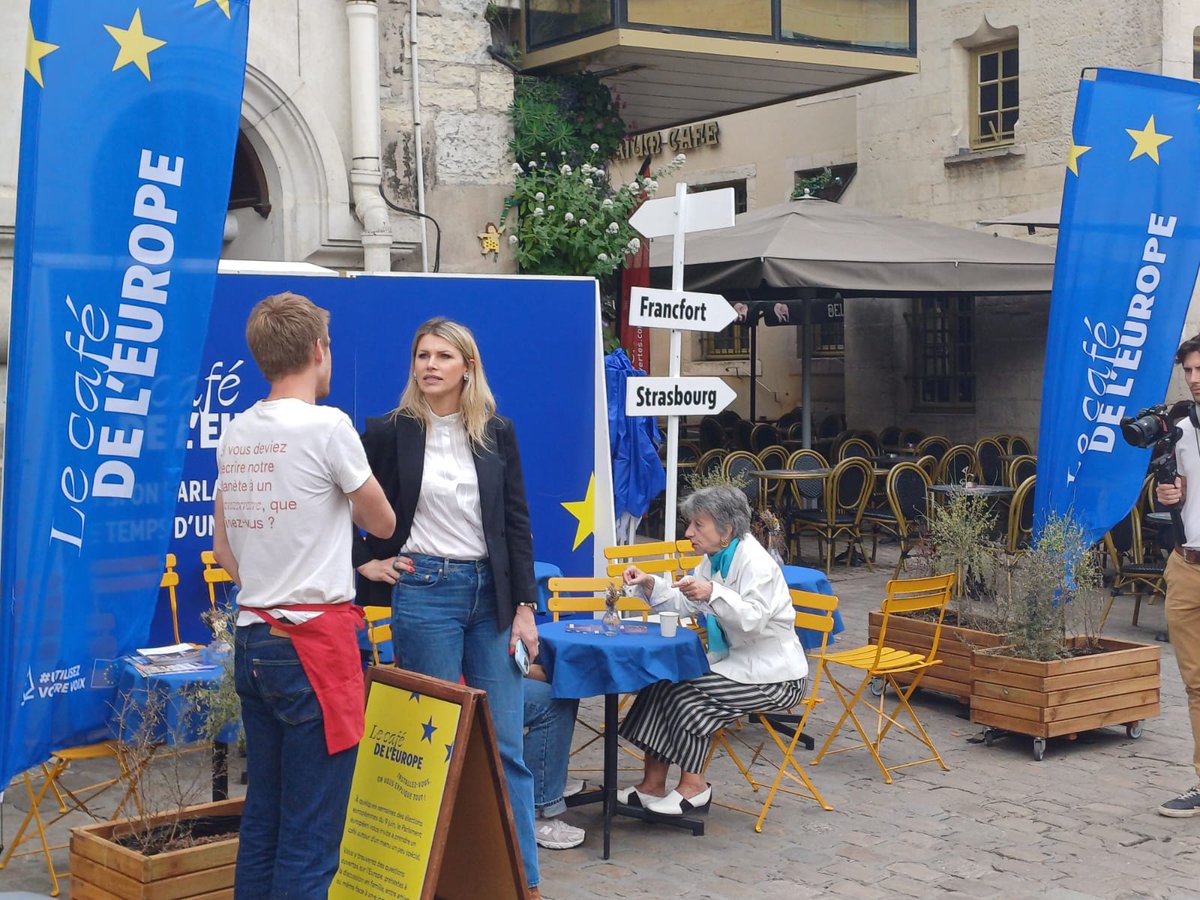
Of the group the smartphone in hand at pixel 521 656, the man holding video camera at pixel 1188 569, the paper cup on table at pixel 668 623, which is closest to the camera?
the smartphone in hand at pixel 521 656

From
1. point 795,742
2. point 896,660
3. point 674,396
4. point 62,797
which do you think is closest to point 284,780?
point 62,797

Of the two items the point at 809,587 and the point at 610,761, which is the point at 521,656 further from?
the point at 809,587

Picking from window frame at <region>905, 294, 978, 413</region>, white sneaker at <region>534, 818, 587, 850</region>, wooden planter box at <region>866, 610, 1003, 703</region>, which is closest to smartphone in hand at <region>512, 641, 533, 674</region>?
white sneaker at <region>534, 818, 587, 850</region>

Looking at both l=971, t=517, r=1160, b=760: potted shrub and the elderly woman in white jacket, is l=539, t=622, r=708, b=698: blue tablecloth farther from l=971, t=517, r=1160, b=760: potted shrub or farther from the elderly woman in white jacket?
l=971, t=517, r=1160, b=760: potted shrub

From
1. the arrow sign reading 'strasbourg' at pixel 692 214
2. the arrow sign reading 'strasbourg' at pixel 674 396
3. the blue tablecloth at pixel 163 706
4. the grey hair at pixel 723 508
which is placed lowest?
the blue tablecloth at pixel 163 706

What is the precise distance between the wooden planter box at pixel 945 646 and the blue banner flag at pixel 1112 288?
3.17ft

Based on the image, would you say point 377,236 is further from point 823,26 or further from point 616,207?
point 823,26

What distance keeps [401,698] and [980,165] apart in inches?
558

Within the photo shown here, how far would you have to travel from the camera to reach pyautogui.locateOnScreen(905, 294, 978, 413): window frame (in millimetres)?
17422

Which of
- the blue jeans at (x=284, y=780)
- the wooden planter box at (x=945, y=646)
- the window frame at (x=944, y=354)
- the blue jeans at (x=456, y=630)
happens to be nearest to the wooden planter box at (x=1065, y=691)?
the wooden planter box at (x=945, y=646)

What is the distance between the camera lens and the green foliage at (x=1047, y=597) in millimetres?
7020

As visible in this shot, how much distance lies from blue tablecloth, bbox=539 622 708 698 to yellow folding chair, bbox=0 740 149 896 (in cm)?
158

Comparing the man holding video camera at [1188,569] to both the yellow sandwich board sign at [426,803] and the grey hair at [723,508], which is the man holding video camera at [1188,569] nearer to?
the grey hair at [723,508]

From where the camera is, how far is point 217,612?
5895 millimetres
